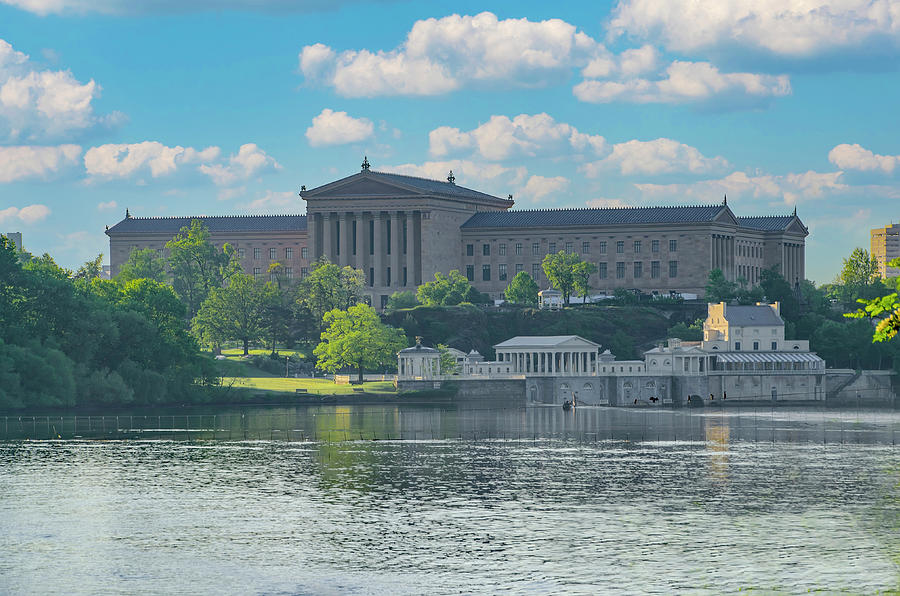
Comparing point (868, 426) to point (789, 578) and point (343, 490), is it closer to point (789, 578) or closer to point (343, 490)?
point (343, 490)

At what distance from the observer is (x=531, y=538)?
83.5 meters

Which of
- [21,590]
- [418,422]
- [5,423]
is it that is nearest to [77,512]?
[21,590]

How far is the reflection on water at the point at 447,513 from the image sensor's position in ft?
237

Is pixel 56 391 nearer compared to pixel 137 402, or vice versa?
pixel 56 391

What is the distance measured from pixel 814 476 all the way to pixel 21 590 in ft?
211

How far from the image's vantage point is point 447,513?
93875 millimetres

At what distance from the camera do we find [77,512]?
94.9m

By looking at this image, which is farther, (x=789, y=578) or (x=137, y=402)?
(x=137, y=402)

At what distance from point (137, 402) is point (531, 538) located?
393 feet

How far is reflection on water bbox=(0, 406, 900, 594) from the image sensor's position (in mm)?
72188

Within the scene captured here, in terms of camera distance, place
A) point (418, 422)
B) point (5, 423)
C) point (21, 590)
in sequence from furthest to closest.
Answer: point (418, 422)
point (5, 423)
point (21, 590)

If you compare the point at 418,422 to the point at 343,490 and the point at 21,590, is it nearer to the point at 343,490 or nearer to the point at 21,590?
the point at 343,490

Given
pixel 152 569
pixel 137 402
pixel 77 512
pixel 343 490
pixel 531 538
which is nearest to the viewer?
pixel 152 569

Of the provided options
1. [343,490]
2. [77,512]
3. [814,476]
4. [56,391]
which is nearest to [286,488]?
[343,490]
